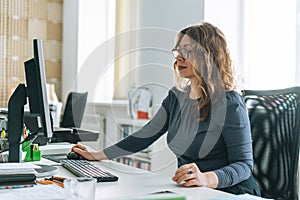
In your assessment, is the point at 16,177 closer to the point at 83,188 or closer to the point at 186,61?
the point at 83,188

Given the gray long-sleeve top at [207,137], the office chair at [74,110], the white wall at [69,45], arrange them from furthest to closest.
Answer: the white wall at [69,45], the office chair at [74,110], the gray long-sleeve top at [207,137]

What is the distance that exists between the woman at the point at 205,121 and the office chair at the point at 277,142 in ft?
0.44

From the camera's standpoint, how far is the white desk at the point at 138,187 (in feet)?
3.87

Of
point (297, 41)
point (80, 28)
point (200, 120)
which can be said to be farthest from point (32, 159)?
point (80, 28)

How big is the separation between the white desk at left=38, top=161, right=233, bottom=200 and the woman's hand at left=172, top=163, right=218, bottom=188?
2cm

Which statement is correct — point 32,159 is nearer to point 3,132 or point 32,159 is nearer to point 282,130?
point 3,132

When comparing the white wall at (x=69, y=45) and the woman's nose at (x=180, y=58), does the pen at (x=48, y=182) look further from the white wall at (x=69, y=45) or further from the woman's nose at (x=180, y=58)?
the white wall at (x=69, y=45)

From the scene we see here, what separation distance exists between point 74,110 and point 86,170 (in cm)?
230

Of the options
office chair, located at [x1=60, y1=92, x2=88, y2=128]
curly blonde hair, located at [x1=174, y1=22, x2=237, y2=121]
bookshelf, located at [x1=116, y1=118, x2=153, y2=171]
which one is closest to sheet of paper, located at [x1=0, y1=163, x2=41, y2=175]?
curly blonde hair, located at [x1=174, y1=22, x2=237, y2=121]

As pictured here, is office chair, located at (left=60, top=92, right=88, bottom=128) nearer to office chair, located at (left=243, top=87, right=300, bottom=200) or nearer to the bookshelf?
the bookshelf

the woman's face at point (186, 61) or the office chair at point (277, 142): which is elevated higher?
the woman's face at point (186, 61)

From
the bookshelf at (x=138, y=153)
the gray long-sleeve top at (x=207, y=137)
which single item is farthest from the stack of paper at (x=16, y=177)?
the bookshelf at (x=138, y=153)

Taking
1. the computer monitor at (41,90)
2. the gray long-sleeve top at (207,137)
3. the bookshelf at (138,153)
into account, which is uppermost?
the computer monitor at (41,90)

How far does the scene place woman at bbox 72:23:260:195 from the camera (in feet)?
4.74
